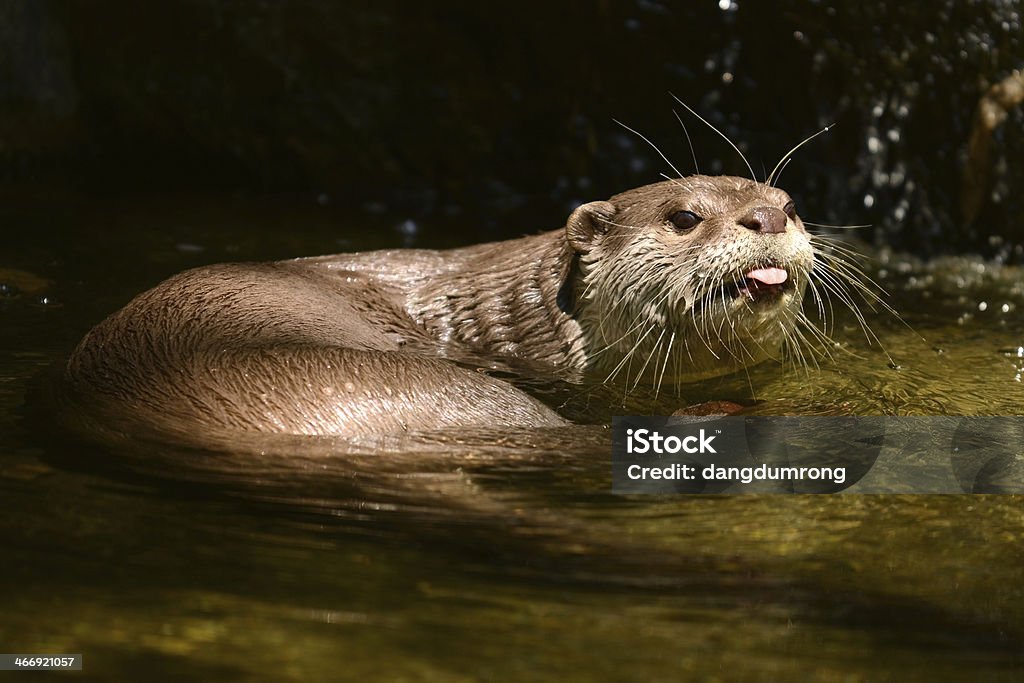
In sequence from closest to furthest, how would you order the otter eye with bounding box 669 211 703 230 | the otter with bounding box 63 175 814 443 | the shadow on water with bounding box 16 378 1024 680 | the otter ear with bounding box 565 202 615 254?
1. the shadow on water with bounding box 16 378 1024 680
2. the otter with bounding box 63 175 814 443
3. the otter eye with bounding box 669 211 703 230
4. the otter ear with bounding box 565 202 615 254

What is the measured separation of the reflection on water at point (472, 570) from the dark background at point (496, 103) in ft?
10.9

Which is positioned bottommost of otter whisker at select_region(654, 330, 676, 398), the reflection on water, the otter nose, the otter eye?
the reflection on water

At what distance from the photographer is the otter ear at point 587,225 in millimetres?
3848

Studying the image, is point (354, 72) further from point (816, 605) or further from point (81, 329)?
point (816, 605)

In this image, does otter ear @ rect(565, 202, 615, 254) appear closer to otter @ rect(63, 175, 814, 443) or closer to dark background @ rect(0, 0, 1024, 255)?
otter @ rect(63, 175, 814, 443)

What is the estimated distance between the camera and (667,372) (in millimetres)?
3891

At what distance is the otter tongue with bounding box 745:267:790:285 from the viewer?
348cm

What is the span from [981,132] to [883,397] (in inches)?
108

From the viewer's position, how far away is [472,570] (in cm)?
230

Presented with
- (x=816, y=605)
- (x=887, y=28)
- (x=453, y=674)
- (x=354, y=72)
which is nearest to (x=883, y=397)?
(x=816, y=605)

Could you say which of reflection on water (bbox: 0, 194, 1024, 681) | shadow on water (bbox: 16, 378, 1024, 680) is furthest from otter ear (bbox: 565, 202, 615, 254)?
shadow on water (bbox: 16, 378, 1024, 680)

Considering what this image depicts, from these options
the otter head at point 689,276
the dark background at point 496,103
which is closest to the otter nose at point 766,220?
the otter head at point 689,276

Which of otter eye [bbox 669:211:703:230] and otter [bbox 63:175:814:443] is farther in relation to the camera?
otter eye [bbox 669:211:703:230]

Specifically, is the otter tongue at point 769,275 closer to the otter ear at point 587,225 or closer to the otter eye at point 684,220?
the otter eye at point 684,220
